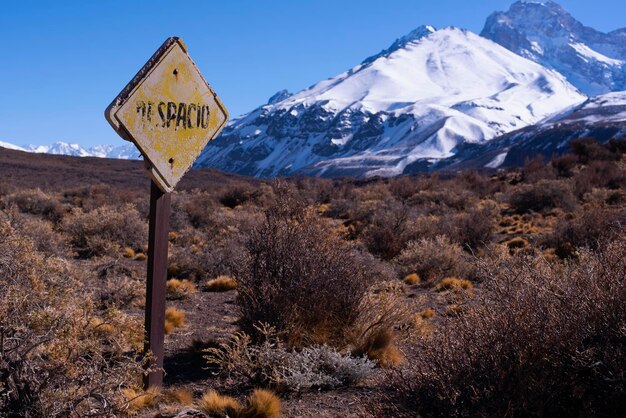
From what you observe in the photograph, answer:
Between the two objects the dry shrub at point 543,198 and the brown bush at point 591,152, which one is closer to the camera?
the dry shrub at point 543,198

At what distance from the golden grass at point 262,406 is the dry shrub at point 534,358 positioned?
1.13 meters

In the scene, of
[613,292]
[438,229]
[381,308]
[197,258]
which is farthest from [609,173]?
[613,292]

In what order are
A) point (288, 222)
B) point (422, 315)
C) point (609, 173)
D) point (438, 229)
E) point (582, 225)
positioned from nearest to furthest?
point (288, 222), point (422, 315), point (582, 225), point (438, 229), point (609, 173)

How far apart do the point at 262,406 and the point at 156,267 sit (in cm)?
122

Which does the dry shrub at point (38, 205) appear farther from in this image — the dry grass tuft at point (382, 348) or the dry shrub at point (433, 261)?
the dry grass tuft at point (382, 348)

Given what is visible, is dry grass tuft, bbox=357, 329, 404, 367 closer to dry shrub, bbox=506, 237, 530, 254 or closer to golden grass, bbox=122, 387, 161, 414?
golden grass, bbox=122, 387, 161, 414

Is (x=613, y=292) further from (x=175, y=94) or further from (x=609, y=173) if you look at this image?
(x=609, y=173)

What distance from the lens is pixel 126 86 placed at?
383cm

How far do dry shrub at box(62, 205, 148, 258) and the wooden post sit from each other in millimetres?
Result: 9698

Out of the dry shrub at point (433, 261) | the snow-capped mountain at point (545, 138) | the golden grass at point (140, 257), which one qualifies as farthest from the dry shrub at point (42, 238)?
the snow-capped mountain at point (545, 138)

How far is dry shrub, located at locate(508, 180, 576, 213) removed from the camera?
21.5 m

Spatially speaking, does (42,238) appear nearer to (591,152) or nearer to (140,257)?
(140,257)

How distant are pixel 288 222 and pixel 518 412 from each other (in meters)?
3.39

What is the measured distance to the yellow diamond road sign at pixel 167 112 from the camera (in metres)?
3.84
